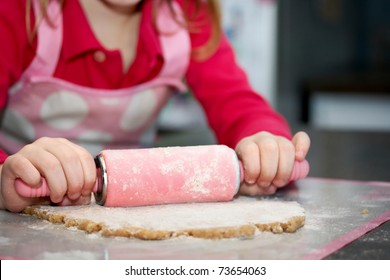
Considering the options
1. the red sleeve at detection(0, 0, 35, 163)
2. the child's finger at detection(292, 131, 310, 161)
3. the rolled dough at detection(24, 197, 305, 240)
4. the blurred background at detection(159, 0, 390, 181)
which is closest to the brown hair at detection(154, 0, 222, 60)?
the red sleeve at detection(0, 0, 35, 163)

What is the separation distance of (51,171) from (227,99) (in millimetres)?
553

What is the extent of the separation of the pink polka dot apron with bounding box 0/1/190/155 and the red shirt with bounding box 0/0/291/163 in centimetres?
2

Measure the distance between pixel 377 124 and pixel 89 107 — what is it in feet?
5.94

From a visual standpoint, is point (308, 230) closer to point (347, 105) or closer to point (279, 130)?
point (279, 130)

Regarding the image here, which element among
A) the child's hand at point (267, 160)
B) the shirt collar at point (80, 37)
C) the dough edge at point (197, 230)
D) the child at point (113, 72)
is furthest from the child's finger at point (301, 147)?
the shirt collar at point (80, 37)

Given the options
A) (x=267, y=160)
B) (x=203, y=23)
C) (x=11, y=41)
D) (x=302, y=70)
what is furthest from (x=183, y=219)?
(x=302, y=70)

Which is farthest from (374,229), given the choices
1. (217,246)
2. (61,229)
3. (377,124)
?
(377,124)

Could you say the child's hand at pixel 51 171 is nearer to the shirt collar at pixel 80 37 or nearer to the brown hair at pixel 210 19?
the shirt collar at pixel 80 37

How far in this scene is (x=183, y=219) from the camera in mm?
695

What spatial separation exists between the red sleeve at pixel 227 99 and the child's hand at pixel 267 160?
5.6 inches

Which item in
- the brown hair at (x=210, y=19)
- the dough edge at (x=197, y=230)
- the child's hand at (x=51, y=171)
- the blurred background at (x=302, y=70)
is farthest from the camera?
the blurred background at (x=302, y=70)

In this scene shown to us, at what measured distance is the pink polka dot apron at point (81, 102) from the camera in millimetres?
1178

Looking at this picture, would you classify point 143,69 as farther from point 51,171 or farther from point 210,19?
point 51,171

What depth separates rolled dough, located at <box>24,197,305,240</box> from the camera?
0.65 metres
